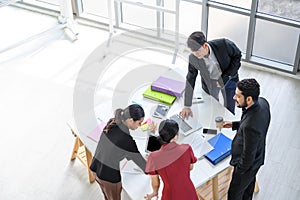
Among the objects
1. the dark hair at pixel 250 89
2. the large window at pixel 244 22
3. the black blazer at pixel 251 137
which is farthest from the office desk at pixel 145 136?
the large window at pixel 244 22

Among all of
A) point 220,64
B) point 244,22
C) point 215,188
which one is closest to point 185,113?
point 220,64

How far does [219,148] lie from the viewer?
12.1 ft

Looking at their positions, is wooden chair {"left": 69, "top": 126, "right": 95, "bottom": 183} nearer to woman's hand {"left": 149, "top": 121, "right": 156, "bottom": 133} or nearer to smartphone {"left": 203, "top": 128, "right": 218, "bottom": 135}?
woman's hand {"left": 149, "top": 121, "right": 156, "bottom": 133}

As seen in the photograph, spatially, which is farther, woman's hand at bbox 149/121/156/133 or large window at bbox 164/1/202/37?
large window at bbox 164/1/202/37

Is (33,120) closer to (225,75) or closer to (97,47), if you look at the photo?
(97,47)

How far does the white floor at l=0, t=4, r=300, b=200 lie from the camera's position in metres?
4.36

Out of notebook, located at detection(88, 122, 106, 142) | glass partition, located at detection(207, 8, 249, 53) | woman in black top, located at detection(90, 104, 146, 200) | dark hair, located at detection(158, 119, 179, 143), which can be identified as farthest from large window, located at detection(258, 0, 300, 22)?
dark hair, located at detection(158, 119, 179, 143)

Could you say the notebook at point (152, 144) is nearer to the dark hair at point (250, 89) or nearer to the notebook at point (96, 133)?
the notebook at point (96, 133)

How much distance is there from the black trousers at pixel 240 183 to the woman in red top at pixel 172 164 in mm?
433

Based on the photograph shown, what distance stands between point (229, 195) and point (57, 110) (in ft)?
7.42

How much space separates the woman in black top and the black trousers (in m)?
0.68

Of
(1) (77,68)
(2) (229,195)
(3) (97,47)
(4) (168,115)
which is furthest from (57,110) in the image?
(2) (229,195)

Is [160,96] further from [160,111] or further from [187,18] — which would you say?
[187,18]

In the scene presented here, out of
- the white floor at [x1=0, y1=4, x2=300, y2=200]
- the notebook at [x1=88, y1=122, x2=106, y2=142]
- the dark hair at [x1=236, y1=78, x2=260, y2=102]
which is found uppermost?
the dark hair at [x1=236, y1=78, x2=260, y2=102]
